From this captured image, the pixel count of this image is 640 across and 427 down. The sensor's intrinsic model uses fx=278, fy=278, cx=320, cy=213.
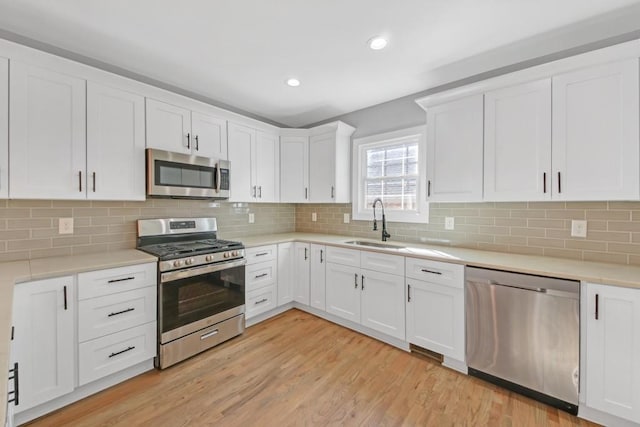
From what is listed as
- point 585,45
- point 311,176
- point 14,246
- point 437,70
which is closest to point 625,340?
point 585,45

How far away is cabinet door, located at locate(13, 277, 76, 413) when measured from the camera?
1617mm

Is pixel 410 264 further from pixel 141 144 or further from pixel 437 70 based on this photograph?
pixel 141 144

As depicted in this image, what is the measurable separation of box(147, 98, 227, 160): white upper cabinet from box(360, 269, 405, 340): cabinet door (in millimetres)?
1994

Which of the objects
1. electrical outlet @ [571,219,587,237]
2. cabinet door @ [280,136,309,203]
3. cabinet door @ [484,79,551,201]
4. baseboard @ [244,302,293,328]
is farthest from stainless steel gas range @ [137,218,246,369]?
electrical outlet @ [571,219,587,237]

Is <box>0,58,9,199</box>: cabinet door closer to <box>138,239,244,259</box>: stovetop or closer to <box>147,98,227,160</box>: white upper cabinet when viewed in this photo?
<box>147,98,227,160</box>: white upper cabinet

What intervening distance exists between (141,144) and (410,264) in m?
2.52

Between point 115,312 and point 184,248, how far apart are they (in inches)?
26.1

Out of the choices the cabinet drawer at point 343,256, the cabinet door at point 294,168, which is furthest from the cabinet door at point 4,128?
the cabinet drawer at point 343,256

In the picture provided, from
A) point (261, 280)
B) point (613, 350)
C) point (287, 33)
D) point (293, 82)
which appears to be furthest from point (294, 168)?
point (613, 350)

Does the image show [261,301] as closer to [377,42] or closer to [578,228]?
[377,42]

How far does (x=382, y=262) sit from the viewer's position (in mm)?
2582

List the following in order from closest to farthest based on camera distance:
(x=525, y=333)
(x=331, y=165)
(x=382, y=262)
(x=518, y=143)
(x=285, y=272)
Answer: (x=525, y=333) → (x=518, y=143) → (x=382, y=262) → (x=285, y=272) → (x=331, y=165)

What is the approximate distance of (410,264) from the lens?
2398mm

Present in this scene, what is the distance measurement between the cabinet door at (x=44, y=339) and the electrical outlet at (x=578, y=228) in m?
3.58
